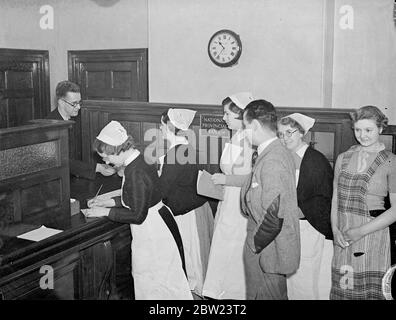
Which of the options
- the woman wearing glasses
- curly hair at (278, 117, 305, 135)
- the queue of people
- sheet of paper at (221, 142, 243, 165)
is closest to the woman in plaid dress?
the queue of people

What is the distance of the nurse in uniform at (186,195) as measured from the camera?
2395 mm

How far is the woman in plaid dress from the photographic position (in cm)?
202

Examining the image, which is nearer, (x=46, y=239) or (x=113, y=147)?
(x=46, y=239)

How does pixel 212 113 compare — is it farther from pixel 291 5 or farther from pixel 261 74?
pixel 291 5

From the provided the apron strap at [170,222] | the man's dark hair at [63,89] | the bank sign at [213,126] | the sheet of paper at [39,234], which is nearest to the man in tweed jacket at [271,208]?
the apron strap at [170,222]

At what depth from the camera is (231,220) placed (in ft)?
7.85

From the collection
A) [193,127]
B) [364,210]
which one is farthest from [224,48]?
[364,210]

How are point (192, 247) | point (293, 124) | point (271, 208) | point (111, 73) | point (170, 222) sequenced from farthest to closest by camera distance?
point (111, 73)
point (192, 247)
point (293, 124)
point (170, 222)
point (271, 208)

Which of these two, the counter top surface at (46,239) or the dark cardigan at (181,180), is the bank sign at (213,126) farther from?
the counter top surface at (46,239)

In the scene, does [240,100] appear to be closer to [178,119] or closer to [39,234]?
[178,119]

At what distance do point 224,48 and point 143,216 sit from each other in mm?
1854

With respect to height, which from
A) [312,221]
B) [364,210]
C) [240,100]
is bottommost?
[312,221]

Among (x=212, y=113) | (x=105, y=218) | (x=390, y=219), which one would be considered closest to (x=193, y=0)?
(x=212, y=113)
